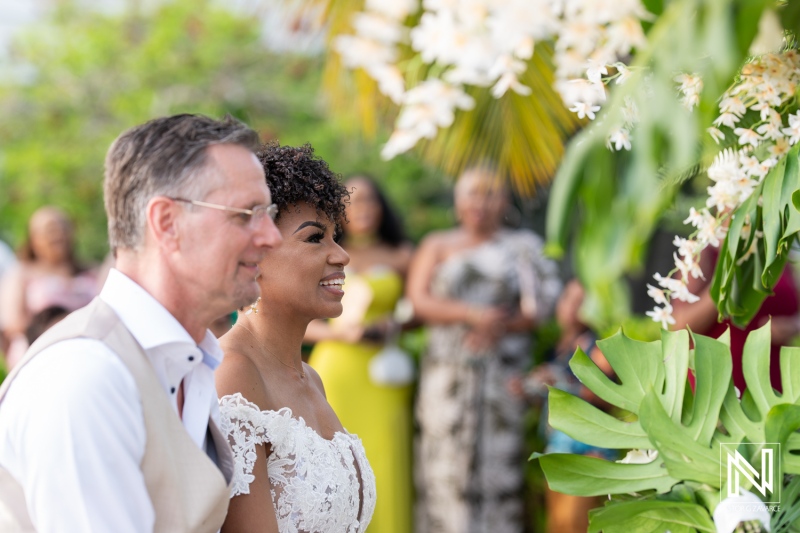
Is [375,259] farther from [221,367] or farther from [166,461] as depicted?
[166,461]

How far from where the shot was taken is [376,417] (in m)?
6.03

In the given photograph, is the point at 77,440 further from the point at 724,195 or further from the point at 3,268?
the point at 3,268

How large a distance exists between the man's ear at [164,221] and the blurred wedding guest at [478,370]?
4204 millimetres

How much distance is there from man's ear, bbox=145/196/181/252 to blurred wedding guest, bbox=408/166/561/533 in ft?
13.8

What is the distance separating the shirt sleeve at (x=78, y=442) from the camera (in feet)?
5.21

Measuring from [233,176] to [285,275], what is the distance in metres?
0.58

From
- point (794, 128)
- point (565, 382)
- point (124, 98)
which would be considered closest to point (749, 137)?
point (794, 128)

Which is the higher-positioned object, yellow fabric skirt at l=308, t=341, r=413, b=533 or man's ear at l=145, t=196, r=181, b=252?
man's ear at l=145, t=196, r=181, b=252

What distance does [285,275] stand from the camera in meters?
2.38

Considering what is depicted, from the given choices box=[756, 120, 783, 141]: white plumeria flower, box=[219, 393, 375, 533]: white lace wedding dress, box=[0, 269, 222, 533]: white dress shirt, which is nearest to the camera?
box=[0, 269, 222, 533]: white dress shirt

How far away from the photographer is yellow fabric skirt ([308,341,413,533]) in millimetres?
5980

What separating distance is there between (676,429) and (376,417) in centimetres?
391

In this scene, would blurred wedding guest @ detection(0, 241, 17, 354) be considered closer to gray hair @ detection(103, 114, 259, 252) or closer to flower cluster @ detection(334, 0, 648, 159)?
flower cluster @ detection(334, 0, 648, 159)

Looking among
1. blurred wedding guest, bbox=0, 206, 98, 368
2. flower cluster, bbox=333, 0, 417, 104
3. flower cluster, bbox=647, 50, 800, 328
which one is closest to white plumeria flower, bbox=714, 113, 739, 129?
flower cluster, bbox=647, 50, 800, 328
